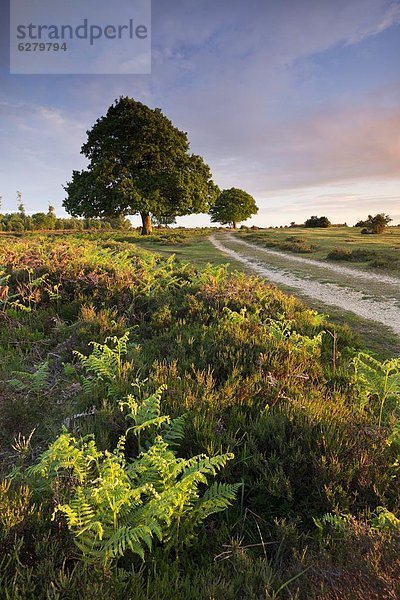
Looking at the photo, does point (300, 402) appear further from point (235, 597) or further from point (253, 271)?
point (253, 271)

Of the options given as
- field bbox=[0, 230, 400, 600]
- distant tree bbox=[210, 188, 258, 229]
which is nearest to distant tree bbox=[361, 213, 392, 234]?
field bbox=[0, 230, 400, 600]

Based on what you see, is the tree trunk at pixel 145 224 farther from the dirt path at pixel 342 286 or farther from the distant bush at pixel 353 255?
the distant bush at pixel 353 255

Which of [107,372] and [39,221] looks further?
[39,221]

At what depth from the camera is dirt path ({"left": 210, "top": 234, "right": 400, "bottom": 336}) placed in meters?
9.39

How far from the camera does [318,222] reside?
2219 inches

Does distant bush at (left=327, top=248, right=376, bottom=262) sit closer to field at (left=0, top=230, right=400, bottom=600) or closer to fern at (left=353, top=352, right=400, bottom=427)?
field at (left=0, top=230, right=400, bottom=600)

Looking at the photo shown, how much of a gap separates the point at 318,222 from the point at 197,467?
58.4 metres

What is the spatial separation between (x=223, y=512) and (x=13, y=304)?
6538mm

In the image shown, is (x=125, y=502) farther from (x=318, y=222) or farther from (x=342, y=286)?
(x=318, y=222)

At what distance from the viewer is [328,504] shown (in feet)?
9.37

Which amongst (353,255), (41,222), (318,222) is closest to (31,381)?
(353,255)

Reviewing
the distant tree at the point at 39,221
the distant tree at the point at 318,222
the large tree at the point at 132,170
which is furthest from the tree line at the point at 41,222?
the distant tree at the point at 318,222

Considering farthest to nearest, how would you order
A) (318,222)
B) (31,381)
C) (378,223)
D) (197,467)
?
(318,222) < (378,223) < (31,381) < (197,467)

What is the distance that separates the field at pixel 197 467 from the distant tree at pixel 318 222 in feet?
174
